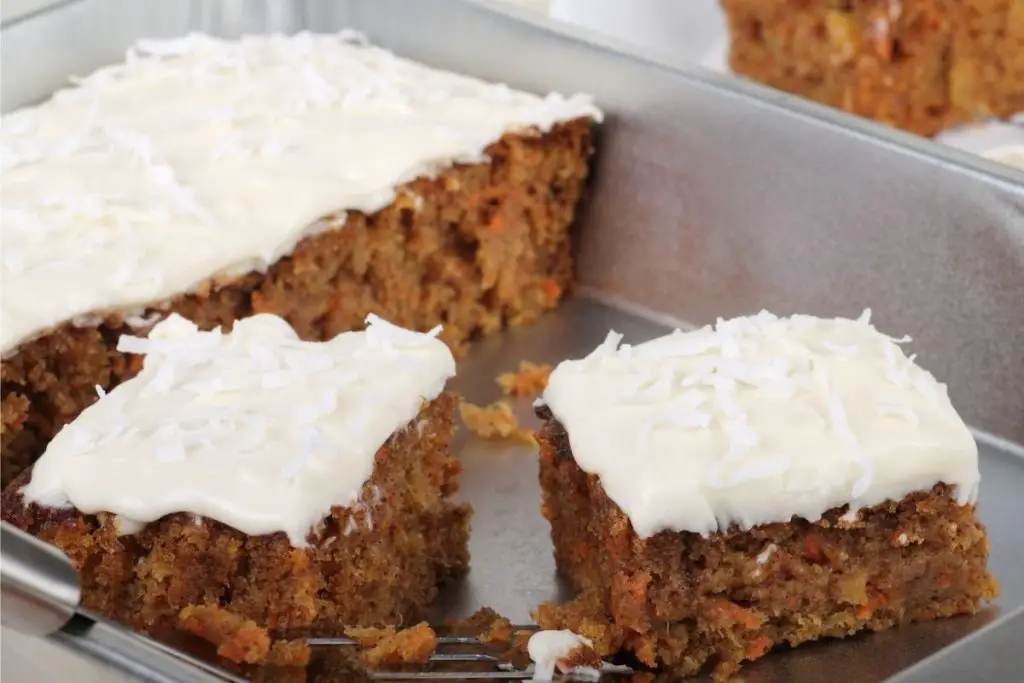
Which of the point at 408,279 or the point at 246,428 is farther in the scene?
the point at 408,279

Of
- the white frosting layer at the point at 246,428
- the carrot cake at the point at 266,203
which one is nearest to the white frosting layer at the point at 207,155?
the carrot cake at the point at 266,203

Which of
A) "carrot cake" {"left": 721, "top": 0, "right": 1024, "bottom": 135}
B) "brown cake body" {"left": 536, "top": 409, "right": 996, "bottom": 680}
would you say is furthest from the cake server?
"carrot cake" {"left": 721, "top": 0, "right": 1024, "bottom": 135}

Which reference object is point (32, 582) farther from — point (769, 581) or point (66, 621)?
point (769, 581)

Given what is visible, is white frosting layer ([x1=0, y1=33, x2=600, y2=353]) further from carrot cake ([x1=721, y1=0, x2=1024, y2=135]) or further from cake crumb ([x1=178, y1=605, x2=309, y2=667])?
carrot cake ([x1=721, y1=0, x2=1024, y2=135])

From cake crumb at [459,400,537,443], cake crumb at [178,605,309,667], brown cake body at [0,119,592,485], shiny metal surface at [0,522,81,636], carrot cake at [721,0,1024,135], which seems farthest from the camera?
carrot cake at [721,0,1024,135]

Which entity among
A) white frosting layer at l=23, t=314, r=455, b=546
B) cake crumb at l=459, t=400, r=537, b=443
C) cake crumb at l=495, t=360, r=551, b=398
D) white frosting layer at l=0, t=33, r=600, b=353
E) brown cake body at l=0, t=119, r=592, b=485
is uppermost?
white frosting layer at l=23, t=314, r=455, b=546

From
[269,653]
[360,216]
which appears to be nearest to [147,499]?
[269,653]

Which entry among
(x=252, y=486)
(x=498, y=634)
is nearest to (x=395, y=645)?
(x=498, y=634)
